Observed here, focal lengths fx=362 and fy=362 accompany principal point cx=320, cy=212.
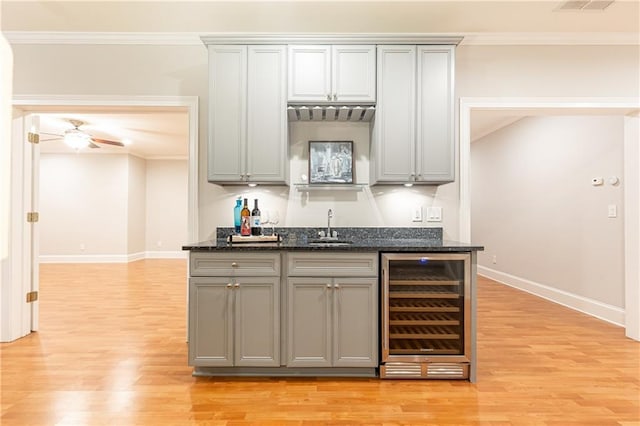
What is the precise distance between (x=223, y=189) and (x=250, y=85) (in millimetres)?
913

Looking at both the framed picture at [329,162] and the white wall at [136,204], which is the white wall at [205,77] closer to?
the framed picture at [329,162]

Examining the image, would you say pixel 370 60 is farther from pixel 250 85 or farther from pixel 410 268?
pixel 410 268

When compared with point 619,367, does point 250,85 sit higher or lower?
higher

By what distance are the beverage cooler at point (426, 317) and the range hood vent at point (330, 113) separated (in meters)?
1.16

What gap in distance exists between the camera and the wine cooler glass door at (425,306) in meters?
2.49

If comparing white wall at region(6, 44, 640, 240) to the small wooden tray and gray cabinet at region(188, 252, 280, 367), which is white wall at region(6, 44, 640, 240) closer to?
the small wooden tray

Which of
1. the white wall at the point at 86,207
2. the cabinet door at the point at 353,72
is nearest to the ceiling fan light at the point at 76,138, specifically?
the white wall at the point at 86,207

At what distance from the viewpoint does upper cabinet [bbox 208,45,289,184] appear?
2773mm

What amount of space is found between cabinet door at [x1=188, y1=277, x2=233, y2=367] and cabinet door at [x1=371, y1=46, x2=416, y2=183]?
1444 millimetres

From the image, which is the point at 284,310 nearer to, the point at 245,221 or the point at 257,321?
the point at 257,321

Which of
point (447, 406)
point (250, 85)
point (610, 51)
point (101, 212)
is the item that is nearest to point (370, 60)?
point (250, 85)

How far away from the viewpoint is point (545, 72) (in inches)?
125

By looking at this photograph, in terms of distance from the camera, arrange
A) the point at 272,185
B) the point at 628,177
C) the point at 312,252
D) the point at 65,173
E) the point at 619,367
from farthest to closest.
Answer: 1. the point at 65,173
2. the point at 628,177
3. the point at 272,185
4. the point at 619,367
5. the point at 312,252

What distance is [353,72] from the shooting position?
278 centimetres
